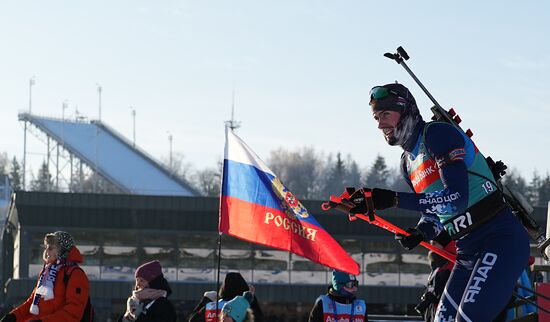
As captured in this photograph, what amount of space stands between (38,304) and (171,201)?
36549mm

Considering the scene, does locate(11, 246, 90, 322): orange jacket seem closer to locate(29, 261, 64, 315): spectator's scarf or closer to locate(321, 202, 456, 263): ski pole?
locate(29, 261, 64, 315): spectator's scarf

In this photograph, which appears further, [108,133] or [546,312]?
[108,133]

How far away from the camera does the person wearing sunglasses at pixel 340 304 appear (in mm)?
12930

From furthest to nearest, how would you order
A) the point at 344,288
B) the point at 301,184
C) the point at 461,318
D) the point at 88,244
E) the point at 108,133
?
the point at 301,184
the point at 108,133
the point at 88,244
the point at 344,288
the point at 461,318

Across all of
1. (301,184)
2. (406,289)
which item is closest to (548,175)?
(301,184)

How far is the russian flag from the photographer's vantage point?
11008 millimetres

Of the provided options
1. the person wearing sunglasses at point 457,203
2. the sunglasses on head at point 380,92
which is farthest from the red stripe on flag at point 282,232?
the sunglasses on head at point 380,92

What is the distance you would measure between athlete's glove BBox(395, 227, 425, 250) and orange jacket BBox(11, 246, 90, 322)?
362cm

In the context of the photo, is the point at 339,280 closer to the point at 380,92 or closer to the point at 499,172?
the point at 499,172

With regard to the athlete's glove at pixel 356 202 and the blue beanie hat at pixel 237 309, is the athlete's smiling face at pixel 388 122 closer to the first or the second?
the athlete's glove at pixel 356 202

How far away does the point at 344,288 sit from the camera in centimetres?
1302

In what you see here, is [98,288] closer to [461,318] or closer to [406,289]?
[406,289]

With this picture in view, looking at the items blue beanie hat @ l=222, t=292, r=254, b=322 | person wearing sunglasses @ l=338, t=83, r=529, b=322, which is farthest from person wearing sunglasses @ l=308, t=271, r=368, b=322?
person wearing sunglasses @ l=338, t=83, r=529, b=322

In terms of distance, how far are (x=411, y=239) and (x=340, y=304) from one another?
5.65 meters
